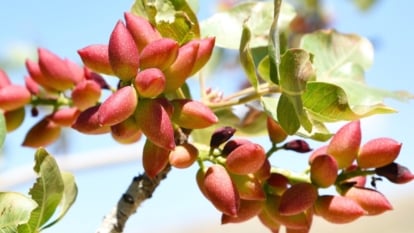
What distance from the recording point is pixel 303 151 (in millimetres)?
865

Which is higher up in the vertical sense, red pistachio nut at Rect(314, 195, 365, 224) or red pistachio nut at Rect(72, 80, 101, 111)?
red pistachio nut at Rect(72, 80, 101, 111)

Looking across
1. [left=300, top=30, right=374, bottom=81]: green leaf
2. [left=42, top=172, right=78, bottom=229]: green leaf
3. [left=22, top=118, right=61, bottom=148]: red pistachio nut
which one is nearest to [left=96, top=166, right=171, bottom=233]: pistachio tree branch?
[left=42, top=172, right=78, bottom=229]: green leaf

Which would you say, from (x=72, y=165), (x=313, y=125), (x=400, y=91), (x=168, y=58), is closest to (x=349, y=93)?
(x=400, y=91)

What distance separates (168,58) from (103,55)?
0.22 feet

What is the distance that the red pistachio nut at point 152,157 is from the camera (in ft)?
2.40

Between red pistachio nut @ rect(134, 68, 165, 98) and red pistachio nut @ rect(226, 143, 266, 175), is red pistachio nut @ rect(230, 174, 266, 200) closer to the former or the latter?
red pistachio nut @ rect(226, 143, 266, 175)

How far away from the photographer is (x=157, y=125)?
705 millimetres

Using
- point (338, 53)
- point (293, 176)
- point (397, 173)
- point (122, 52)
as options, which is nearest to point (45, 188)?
point (122, 52)

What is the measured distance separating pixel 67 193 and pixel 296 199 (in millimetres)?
238

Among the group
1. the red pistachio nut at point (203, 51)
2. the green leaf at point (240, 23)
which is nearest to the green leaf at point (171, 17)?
the red pistachio nut at point (203, 51)

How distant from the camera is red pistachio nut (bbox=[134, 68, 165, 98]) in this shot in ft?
2.35

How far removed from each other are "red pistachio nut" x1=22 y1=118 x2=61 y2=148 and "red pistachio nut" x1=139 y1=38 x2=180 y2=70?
24 cm

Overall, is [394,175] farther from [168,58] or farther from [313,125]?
[168,58]

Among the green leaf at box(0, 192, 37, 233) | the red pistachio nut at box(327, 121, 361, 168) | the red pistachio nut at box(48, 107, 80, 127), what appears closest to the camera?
the green leaf at box(0, 192, 37, 233)
